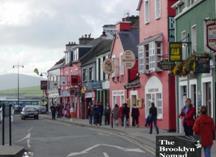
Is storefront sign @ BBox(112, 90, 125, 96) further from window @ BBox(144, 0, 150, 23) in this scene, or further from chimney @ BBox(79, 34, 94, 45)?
chimney @ BBox(79, 34, 94, 45)

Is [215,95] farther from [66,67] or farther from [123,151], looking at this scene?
[66,67]

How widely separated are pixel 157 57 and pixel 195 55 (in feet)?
38.8

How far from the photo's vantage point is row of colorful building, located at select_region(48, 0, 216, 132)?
28062mm

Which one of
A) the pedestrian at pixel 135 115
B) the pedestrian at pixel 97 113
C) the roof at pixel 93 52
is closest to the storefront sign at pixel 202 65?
the pedestrian at pixel 135 115

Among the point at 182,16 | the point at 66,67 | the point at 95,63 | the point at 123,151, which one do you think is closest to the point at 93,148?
the point at 123,151

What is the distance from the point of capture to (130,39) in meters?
51.3

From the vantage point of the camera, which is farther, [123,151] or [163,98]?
[163,98]

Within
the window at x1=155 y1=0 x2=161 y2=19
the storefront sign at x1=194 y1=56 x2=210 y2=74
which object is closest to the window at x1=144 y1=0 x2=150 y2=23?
the window at x1=155 y1=0 x2=161 y2=19

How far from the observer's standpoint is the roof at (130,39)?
50194mm

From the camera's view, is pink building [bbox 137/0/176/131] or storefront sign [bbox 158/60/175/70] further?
pink building [bbox 137/0/176/131]

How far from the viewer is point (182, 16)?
33125 millimetres

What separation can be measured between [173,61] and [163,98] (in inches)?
324

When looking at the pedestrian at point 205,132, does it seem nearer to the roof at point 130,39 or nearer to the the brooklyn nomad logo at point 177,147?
the the brooklyn nomad logo at point 177,147

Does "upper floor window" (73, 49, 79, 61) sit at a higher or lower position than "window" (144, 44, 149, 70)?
higher
